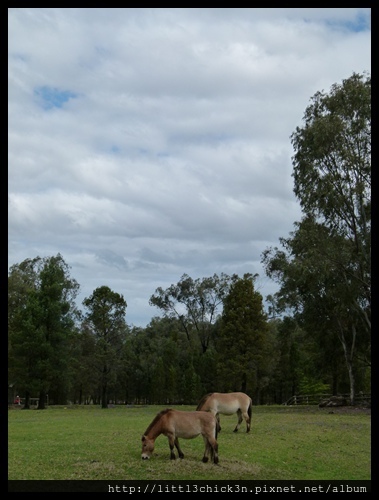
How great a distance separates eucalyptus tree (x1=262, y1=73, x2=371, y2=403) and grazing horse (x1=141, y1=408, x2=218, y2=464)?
1788 centimetres

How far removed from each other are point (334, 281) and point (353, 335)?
6.91 m

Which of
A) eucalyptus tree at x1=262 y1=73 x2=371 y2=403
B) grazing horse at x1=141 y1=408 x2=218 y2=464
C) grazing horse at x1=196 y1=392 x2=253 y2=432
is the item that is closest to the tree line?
eucalyptus tree at x1=262 y1=73 x2=371 y2=403

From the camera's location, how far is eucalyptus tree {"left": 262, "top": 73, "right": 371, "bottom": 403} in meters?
28.5

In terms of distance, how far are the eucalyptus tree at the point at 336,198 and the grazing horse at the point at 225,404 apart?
13.1m

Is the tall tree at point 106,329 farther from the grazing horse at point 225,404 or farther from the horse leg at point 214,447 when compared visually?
the horse leg at point 214,447

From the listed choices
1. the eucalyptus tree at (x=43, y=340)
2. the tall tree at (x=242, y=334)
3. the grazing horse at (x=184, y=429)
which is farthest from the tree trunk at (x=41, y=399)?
the grazing horse at (x=184, y=429)

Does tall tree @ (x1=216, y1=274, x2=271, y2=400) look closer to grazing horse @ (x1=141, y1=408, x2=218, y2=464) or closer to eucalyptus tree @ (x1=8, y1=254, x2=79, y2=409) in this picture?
eucalyptus tree @ (x1=8, y1=254, x2=79, y2=409)

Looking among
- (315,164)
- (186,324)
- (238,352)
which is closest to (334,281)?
(315,164)

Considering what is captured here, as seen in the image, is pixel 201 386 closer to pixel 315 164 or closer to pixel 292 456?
pixel 315 164

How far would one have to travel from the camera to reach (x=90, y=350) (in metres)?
43.9

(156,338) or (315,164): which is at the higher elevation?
(315,164)

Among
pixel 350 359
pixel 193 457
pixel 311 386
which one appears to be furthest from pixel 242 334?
pixel 193 457

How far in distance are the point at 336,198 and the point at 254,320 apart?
14435 mm

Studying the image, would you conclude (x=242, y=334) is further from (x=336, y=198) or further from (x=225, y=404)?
(x=225, y=404)
